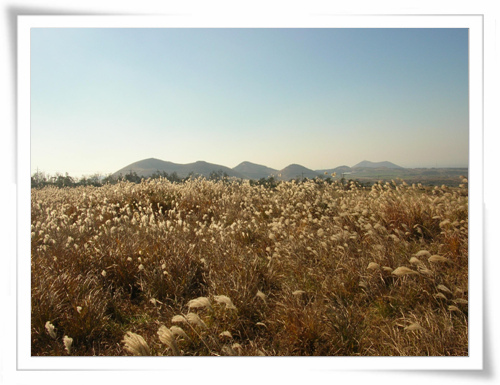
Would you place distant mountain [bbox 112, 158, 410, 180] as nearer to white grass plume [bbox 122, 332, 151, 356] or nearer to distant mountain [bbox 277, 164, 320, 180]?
distant mountain [bbox 277, 164, 320, 180]

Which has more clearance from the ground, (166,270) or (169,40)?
(169,40)

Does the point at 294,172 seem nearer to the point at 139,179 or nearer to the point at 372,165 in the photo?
the point at 372,165

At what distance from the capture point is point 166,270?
7.72 ft

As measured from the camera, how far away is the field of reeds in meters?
1.77

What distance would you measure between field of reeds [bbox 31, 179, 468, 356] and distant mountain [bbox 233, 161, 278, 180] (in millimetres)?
765

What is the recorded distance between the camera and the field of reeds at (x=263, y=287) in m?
1.77

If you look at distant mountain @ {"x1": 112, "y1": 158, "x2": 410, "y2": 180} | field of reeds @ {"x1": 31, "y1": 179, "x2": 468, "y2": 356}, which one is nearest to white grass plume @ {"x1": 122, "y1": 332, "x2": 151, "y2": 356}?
field of reeds @ {"x1": 31, "y1": 179, "x2": 468, "y2": 356}

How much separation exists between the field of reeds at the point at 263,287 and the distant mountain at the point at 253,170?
0.77 metres

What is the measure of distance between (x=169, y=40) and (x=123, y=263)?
208 centimetres
